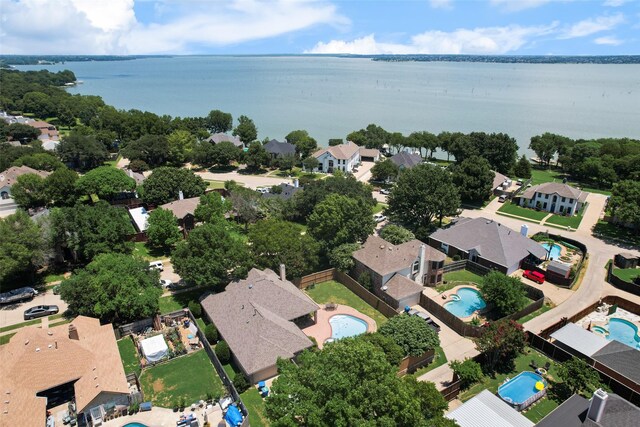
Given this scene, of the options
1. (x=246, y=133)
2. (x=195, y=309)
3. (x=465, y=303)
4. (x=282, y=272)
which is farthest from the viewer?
(x=246, y=133)

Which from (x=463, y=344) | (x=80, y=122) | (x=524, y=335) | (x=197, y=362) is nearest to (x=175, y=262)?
(x=197, y=362)

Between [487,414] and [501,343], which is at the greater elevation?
[501,343]

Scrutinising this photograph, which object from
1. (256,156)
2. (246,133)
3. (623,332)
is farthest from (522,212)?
(246,133)

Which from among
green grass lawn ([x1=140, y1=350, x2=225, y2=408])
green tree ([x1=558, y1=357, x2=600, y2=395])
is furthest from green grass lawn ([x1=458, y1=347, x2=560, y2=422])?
green grass lawn ([x1=140, y1=350, x2=225, y2=408])

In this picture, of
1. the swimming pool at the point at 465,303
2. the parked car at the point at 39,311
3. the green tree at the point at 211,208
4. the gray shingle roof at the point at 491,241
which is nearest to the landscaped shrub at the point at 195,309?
the parked car at the point at 39,311

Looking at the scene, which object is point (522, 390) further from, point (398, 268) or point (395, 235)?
point (395, 235)

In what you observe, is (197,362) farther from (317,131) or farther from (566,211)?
(317,131)
